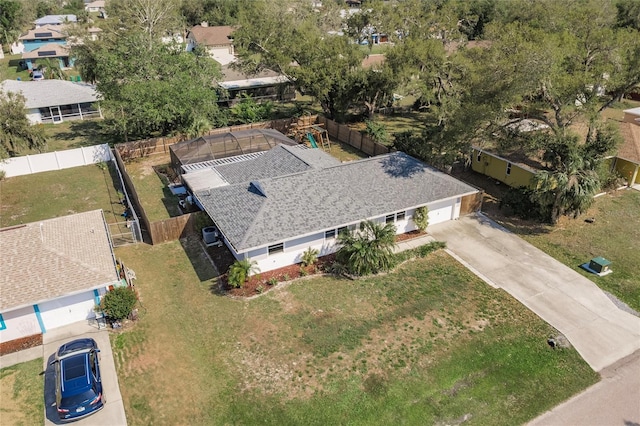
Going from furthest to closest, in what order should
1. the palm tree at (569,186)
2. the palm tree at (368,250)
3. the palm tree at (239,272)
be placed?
the palm tree at (569,186) < the palm tree at (368,250) < the palm tree at (239,272)

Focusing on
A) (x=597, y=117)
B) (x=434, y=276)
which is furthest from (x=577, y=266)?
(x=597, y=117)

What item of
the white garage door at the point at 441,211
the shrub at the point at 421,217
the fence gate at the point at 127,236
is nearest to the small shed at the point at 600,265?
the white garage door at the point at 441,211

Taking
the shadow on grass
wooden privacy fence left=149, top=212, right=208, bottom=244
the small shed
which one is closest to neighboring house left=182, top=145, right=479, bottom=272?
wooden privacy fence left=149, top=212, right=208, bottom=244

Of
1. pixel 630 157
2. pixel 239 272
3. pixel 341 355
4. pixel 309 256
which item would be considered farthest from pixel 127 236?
pixel 630 157

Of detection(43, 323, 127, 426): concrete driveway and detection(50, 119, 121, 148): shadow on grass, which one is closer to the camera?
detection(43, 323, 127, 426): concrete driveway

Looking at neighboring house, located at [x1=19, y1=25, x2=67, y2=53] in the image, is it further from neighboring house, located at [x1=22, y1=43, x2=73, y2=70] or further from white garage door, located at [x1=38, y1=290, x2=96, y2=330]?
white garage door, located at [x1=38, y1=290, x2=96, y2=330]

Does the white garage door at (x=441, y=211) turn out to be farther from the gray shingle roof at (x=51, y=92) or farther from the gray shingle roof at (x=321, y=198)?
the gray shingle roof at (x=51, y=92)
